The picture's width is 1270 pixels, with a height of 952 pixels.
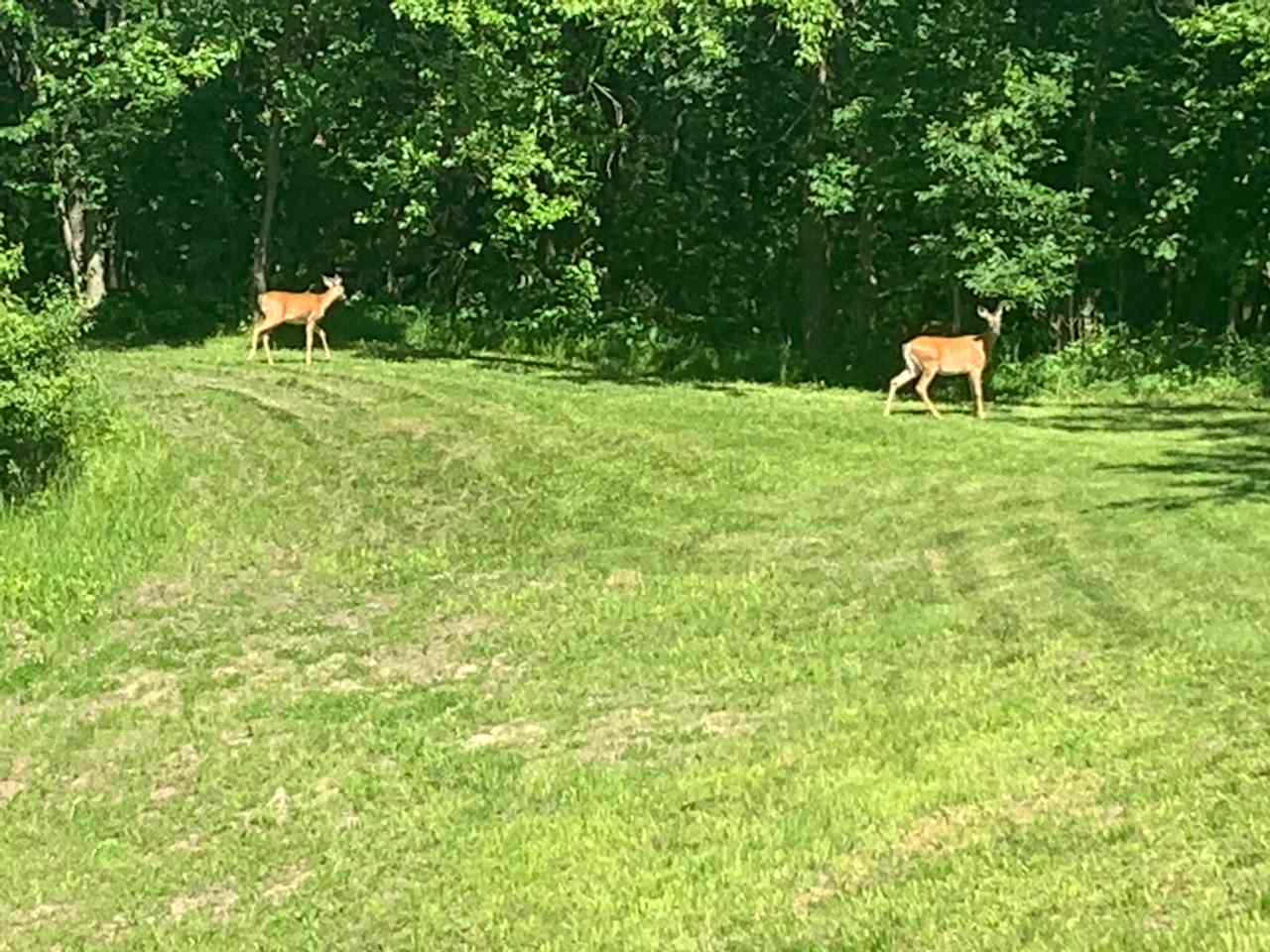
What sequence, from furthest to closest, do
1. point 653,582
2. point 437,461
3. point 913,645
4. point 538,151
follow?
point 538,151 < point 437,461 < point 653,582 < point 913,645

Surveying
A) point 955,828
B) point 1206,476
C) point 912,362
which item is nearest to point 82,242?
point 912,362

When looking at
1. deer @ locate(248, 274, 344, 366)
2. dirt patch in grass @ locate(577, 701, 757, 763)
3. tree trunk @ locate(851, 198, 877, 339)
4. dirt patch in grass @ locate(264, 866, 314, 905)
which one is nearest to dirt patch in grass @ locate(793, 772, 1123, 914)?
dirt patch in grass @ locate(577, 701, 757, 763)

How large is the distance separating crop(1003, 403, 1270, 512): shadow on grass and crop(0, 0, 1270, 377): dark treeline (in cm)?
218

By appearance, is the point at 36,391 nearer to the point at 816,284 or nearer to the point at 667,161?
the point at 816,284

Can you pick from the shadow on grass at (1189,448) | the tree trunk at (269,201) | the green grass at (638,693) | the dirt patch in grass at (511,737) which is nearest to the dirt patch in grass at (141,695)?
the green grass at (638,693)

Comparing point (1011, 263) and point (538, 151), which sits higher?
point (538, 151)

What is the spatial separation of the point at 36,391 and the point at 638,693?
6.47 meters

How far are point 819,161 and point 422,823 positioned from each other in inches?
637

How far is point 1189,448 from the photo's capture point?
1523 cm

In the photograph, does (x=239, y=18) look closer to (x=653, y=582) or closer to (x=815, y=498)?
(x=815, y=498)

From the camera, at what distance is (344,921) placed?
609 centimetres

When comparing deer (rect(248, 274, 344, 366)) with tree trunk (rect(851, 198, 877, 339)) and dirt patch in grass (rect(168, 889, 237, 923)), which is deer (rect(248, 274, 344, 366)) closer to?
tree trunk (rect(851, 198, 877, 339))

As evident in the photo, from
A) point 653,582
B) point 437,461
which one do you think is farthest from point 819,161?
point 653,582

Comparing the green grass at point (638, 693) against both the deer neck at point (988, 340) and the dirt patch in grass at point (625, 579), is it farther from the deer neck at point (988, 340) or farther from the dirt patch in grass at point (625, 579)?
the deer neck at point (988, 340)
